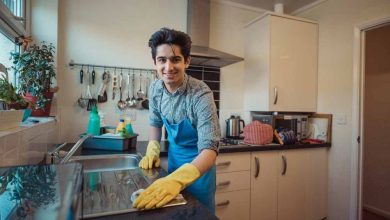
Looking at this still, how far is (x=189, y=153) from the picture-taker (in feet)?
3.76

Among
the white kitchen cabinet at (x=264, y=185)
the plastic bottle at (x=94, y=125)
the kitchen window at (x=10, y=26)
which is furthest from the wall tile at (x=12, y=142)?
the white kitchen cabinet at (x=264, y=185)

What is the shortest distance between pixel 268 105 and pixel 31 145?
70.7 inches

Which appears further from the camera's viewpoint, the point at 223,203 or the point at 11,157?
the point at 223,203

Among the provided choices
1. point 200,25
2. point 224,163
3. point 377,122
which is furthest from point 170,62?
point 377,122

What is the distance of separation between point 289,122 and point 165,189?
1.79m

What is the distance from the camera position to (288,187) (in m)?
1.95

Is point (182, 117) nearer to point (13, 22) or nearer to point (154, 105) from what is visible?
point (154, 105)

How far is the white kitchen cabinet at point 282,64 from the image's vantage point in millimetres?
2090

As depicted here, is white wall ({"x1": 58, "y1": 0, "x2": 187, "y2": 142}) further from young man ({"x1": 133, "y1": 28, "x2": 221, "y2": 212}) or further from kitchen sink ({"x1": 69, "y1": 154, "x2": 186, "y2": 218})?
young man ({"x1": 133, "y1": 28, "x2": 221, "y2": 212})

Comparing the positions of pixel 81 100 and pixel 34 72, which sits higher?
pixel 34 72

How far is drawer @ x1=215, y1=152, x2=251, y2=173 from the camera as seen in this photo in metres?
1.69

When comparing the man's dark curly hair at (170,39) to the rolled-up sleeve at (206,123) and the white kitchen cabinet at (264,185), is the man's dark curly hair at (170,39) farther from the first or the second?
the white kitchen cabinet at (264,185)

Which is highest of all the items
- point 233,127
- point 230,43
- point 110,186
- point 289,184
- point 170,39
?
point 230,43

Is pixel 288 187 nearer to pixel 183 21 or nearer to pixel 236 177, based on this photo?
pixel 236 177
